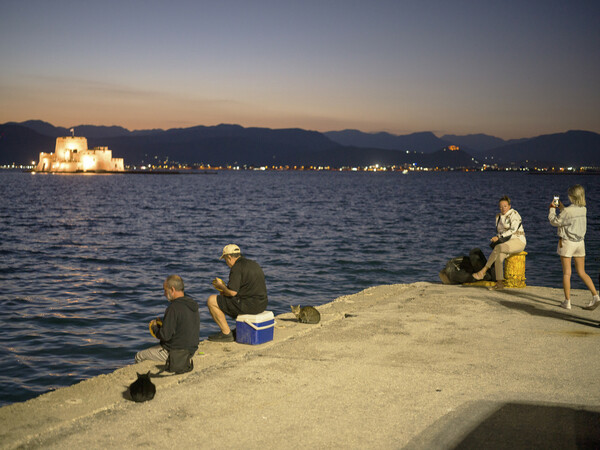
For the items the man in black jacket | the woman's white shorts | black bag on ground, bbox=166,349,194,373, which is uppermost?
the woman's white shorts

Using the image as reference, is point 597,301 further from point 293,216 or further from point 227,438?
point 293,216

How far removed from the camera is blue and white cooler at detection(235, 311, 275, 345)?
8688 mm

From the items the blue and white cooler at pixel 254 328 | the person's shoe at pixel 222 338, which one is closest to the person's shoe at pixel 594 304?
the blue and white cooler at pixel 254 328

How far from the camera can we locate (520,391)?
21.6 feet

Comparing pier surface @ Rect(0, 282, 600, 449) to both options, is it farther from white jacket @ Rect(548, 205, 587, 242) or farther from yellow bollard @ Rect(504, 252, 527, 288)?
yellow bollard @ Rect(504, 252, 527, 288)

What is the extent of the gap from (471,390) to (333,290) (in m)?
13.1

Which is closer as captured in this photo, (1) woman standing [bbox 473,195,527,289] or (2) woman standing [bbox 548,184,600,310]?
(2) woman standing [bbox 548,184,600,310]

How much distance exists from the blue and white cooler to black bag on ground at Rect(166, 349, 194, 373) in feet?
4.88

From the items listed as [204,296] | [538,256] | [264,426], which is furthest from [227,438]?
[538,256]

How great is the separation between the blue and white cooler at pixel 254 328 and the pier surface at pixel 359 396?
14 cm

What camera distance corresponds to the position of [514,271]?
12984 mm

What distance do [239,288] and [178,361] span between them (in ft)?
5.47

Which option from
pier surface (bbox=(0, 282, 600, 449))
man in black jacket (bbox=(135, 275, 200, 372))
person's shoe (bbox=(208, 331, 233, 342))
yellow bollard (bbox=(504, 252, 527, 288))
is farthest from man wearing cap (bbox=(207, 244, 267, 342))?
yellow bollard (bbox=(504, 252, 527, 288))

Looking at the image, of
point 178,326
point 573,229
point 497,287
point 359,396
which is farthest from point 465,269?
point 178,326
